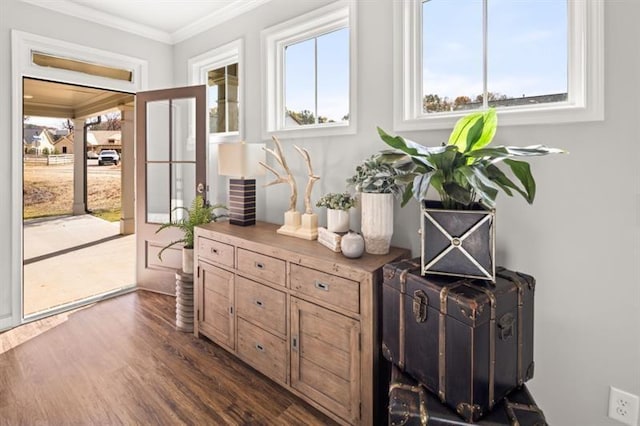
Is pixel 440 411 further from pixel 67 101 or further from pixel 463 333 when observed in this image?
pixel 67 101

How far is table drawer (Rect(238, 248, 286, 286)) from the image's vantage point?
204 centimetres

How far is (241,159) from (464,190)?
5.60ft

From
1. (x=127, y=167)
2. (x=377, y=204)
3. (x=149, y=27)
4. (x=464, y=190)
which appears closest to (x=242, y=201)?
(x=377, y=204)

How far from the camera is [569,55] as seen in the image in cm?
159

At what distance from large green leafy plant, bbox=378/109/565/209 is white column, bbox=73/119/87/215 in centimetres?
846

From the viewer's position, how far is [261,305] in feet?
7.09

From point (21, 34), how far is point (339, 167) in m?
2.81

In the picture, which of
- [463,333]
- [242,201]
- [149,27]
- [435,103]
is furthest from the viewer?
[149,27]

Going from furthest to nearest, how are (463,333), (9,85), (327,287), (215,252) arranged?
1. (9,85)
2. (215,252)
3. (327,287)
4. (463,333)

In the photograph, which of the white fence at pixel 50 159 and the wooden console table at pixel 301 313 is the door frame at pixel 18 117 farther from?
the white fence at pixel 50 159

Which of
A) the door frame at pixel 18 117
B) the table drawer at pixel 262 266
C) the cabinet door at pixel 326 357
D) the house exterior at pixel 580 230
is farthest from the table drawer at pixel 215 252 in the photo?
the door frame at pixel 18 117

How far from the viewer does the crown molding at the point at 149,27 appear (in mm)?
2979

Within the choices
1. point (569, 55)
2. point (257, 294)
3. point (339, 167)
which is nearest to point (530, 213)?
point (569, 55)

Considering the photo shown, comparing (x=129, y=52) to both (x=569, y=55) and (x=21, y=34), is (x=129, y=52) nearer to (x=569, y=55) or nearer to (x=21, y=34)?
(x=21, y=34)
